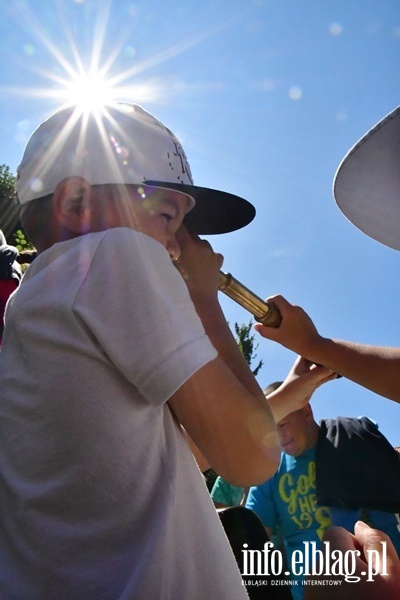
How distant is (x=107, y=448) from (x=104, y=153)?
0.67 metres

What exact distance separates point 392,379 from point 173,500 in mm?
1302

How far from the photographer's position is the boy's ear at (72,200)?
3.94 ft

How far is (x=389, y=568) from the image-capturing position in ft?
2.82

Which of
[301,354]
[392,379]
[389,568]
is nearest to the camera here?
[389,568]

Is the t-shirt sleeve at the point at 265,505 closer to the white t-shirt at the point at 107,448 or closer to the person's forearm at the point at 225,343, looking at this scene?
the person's forearm at the point at 225,343

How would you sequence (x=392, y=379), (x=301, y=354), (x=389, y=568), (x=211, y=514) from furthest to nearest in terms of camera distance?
(x=301, y=354)
(x=392, y=379)
(x=211, y=514)
(x=389, y=568)

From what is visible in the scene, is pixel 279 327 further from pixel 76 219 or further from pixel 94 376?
pixel 94 376

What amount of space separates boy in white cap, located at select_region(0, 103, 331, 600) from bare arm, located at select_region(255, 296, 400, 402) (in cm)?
98

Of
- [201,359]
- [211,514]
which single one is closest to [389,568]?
[211,514]

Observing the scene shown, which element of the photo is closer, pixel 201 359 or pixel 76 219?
pixel 201 359

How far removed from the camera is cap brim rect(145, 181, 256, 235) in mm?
1550

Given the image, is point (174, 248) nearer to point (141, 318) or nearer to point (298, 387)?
point (141, 318)

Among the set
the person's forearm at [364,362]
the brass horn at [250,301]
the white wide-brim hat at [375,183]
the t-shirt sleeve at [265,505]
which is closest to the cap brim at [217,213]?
the brass horn at [250,301]

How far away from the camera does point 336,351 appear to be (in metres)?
2.09
